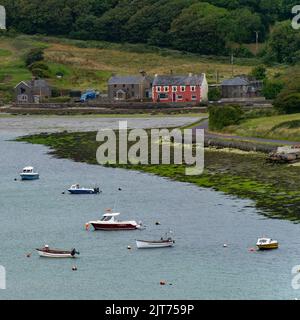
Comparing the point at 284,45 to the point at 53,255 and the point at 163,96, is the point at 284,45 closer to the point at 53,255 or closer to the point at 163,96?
the point at 163,96

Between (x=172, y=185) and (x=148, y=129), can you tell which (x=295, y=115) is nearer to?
(x=148, y=129)

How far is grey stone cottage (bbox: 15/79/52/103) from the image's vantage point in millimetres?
167250

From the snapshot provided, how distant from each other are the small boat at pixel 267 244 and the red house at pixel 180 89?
102662 millimetres

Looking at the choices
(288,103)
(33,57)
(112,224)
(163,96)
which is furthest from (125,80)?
(112,224)

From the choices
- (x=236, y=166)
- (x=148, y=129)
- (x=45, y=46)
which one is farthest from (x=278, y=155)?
(x=45, y=46)

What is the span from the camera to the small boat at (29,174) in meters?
87.0

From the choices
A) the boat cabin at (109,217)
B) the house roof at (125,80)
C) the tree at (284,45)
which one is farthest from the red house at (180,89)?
the boat cabin at (109,217)

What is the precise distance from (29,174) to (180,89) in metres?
76.8

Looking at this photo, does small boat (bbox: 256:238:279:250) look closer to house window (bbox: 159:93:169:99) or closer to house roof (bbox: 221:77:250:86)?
house window (bbox: 159:93:169:99)

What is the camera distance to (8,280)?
53.9 m
